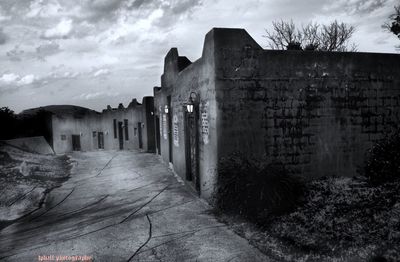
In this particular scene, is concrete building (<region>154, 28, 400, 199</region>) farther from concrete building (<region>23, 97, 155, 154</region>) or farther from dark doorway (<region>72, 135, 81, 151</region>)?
dark doorway (<region>72, 135, 81, 151</region>)

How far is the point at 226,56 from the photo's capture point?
7410 mm

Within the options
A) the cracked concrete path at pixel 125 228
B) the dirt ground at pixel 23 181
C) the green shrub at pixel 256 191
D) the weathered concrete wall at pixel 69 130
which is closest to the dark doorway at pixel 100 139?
the weathered concrete wall at pixel 69 130

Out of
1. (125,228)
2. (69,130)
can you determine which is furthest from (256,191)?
(69,130)

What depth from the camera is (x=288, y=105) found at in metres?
7.98

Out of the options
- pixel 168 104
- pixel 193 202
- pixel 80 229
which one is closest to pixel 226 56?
pixel 193 202

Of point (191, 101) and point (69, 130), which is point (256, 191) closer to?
point (191, 101)

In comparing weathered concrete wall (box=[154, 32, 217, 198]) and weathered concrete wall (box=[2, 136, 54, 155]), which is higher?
weathered concrete wall (box=[154, 32, 217, 198])

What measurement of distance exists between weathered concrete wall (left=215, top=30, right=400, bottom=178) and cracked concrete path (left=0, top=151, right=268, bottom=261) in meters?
2.02

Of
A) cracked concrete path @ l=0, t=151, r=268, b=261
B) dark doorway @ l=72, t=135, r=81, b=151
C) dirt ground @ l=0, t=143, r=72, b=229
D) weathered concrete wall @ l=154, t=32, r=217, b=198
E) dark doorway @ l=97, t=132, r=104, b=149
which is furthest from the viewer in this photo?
dark doorway @ l=72, t=135, r=81, b=151

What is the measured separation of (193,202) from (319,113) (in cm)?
387

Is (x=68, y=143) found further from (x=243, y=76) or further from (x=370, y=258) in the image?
(x=370, y=258)

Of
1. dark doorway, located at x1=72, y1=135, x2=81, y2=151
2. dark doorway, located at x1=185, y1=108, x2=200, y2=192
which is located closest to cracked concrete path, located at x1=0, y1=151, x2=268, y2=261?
dark doorway, located at x1=185, y1=108, x2=200, y2=192

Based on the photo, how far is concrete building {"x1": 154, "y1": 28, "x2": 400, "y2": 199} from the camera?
752cm

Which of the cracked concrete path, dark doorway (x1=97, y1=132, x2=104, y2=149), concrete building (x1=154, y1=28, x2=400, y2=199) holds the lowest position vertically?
the cracked concrete path
